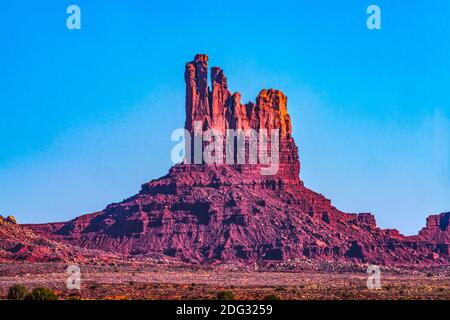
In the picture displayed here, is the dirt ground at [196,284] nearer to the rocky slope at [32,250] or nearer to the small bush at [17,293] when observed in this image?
the small bush at [17,293]

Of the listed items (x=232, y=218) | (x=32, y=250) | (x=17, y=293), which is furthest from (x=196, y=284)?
(x=232, y=218)

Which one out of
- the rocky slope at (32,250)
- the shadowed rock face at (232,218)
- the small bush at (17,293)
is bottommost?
the small bush at (17,293)

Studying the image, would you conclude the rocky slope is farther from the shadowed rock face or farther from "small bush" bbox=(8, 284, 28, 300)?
"small bush" bbox=(8, 284, 28, 300)

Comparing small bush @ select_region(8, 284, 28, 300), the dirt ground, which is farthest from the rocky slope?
small bush @ select_region(8, 284, 28, 300)

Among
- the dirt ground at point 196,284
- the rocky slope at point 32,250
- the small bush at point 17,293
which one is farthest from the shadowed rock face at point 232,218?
the small bush at point 17,293

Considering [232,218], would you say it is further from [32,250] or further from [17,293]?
[17,293]
